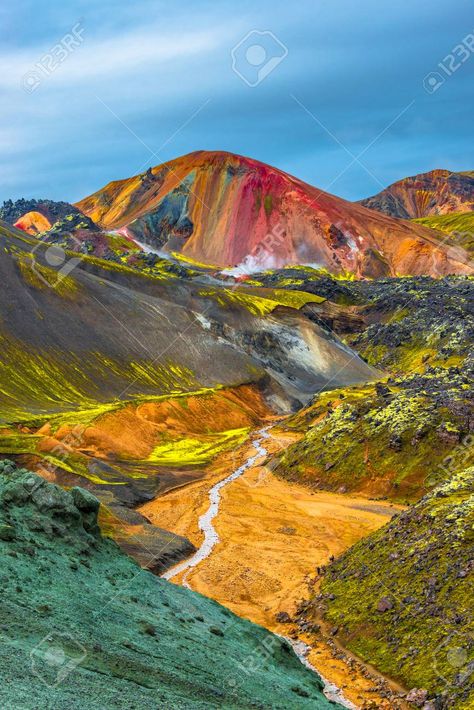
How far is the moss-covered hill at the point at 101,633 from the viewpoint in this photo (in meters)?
20.9

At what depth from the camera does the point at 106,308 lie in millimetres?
134250

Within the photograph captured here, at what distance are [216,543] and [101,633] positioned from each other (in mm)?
28554

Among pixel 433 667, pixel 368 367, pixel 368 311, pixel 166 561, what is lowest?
pixel 166 561

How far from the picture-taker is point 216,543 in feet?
175

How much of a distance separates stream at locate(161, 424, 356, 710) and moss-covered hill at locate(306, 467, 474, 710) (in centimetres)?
226

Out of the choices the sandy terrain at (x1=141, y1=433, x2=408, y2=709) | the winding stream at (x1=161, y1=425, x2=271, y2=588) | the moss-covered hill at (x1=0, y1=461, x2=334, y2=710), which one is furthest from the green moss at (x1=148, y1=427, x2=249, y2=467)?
the moss-covered hill at (x1=0, y1=461, x2=334, y2=710)

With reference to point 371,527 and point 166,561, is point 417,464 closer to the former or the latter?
point 371,527

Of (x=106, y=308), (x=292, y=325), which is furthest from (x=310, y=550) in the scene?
(x=292, y=325)

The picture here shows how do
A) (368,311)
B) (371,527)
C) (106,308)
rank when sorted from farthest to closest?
(368,311), (106,308), (371,527)

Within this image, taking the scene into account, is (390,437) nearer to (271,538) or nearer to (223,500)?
(223,500)

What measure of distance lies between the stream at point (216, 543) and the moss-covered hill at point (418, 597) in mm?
2260

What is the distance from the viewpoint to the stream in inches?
1209

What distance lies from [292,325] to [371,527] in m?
109

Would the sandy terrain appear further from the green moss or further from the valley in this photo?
the green moss
